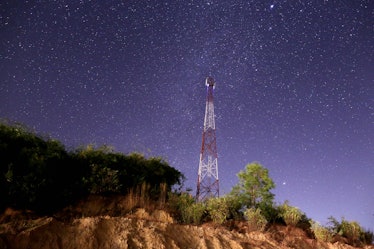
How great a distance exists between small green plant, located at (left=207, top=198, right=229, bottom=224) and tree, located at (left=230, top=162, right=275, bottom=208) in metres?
1.52

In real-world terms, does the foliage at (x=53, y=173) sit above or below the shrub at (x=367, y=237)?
above

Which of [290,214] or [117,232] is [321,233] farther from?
[117,232]

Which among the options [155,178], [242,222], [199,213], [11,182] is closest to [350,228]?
[242,222]

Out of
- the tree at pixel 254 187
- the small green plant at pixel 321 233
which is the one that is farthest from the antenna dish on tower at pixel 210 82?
the small green plant at pixel 321 233

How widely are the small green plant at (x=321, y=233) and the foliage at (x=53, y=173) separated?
20.9 ft

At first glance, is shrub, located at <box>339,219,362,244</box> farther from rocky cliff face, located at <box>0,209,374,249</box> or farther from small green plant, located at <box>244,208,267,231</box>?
small green plant, located at <box>244,208,267,231</box>

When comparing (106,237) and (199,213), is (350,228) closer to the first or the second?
(199,213)

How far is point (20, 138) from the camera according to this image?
1030 centimetres

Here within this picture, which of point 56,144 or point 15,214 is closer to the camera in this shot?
point 15,214

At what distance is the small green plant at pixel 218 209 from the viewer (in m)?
11.9

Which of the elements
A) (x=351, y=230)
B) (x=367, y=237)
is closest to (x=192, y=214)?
(x=351, y=230)

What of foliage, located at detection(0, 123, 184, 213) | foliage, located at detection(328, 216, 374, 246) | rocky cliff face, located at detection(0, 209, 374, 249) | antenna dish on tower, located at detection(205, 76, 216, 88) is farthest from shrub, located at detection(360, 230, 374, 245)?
antenna dish on tower, located at detection(205, 76, 216, 88)

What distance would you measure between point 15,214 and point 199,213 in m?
5.80

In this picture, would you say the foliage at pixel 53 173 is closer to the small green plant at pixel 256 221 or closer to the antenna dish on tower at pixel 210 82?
the small green plant at pixel 256 221
